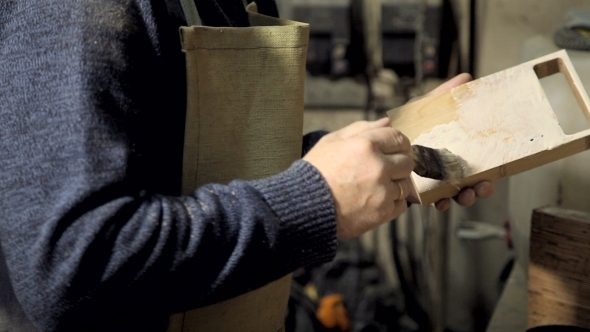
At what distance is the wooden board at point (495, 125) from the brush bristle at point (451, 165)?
0.01 meters

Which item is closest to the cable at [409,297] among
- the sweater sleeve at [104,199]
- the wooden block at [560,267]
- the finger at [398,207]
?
the wooden block at [560,267]

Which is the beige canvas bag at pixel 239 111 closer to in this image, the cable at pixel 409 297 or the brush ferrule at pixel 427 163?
the brush ferrule at pixel 427 163

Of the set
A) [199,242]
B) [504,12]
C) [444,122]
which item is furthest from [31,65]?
[504,12]

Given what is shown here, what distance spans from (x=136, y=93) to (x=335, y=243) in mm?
261

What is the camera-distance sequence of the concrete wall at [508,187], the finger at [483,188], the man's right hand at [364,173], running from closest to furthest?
the man's right hand at [364,173] < the finger at [483,188] < the concrete wall at [508,187]

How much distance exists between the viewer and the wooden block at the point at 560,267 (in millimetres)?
959

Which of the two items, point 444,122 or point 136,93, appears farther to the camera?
point 444,122

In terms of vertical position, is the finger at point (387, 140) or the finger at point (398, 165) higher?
the finger at point (387, 140)

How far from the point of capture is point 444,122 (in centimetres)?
92

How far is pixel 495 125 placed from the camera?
886 mm

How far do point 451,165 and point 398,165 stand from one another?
0.54 ft

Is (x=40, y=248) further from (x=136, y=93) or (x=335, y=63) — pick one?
(x=335, y=63)

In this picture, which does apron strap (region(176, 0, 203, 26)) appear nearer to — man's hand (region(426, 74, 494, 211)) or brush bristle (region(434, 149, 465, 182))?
brush bristle (region(434, 149, 465, 182))

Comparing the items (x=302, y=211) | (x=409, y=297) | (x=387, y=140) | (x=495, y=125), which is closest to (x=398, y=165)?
(x=387, y=140)
